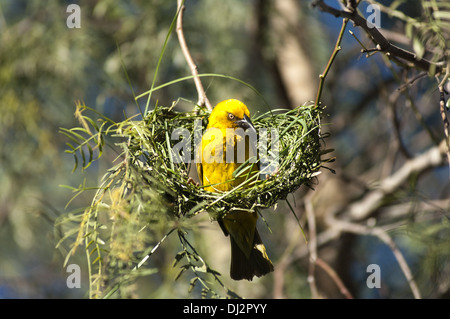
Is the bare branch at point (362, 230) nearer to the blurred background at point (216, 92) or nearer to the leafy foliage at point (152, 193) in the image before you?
the blurred background at point (216, 92)

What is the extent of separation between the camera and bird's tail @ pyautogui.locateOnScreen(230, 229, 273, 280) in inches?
108

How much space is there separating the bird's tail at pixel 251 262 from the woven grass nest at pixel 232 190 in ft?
1.46

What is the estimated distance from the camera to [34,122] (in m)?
5.27

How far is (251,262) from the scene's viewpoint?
9.08ft

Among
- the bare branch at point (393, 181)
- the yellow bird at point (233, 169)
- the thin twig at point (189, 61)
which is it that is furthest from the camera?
the bare branch at point (393, 181)

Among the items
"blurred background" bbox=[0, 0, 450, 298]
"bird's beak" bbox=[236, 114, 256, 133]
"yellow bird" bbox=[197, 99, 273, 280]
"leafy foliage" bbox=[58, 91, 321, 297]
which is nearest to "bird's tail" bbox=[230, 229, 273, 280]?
"yellow bird" bbox=[197, 99, 273, 280]

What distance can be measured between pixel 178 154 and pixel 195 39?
307cm

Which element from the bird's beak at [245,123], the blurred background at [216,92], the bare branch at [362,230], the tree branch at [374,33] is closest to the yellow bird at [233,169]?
the bird's beak at [245,123]

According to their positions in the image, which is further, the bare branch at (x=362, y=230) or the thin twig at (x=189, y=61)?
the bare branch at (x=362, y=230)

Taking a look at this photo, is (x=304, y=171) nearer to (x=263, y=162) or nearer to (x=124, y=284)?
(x=263, y=162)

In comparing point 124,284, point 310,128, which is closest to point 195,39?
point 310,128

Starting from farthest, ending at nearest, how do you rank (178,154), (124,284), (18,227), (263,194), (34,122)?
(18,227)
(34,122)
(178,154)
(263,194)
(124,284)

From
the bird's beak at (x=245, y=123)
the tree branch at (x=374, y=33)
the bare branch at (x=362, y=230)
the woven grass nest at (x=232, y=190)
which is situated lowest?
the bare branch at (x=362, y=230)

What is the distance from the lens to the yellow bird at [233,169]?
2719 millimetres
